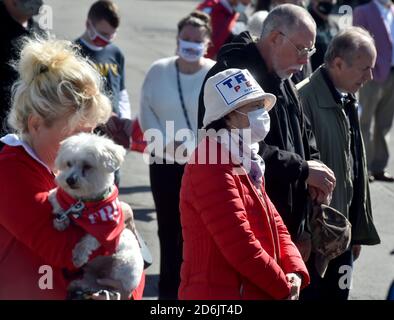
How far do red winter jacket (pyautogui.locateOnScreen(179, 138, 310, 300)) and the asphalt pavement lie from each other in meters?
2.99

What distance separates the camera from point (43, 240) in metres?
3.13

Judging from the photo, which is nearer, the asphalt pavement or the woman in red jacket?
the woman in red jacket

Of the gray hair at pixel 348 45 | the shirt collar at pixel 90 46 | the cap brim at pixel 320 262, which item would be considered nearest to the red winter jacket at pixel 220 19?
the shirt collar at pixel 90 46

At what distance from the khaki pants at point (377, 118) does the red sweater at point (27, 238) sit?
754cm

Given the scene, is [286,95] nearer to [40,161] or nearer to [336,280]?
[336,280]

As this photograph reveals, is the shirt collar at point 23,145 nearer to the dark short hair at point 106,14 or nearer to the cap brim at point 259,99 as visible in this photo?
the cap brim at point 259,99

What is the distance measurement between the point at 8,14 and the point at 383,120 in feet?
17.6

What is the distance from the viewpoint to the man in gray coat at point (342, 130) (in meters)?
5.36

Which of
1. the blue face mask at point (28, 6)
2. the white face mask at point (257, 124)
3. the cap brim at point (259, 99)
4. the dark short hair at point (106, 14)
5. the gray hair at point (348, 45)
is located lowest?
the white face mask at point (257, 124)

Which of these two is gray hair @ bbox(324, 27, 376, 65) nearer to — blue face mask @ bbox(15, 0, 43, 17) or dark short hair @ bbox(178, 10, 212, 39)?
dark short hair @ bbox(178, 10, 212, 39)

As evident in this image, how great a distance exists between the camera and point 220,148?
3734 mm

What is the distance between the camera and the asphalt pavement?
24.1 ft

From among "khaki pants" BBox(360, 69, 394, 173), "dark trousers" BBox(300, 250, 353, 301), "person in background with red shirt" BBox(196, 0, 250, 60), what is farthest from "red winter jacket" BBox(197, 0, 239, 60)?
"dark trousers" BBox(300, 250, 353, 301)

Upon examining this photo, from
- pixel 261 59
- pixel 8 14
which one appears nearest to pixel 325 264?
pixel 261 59
